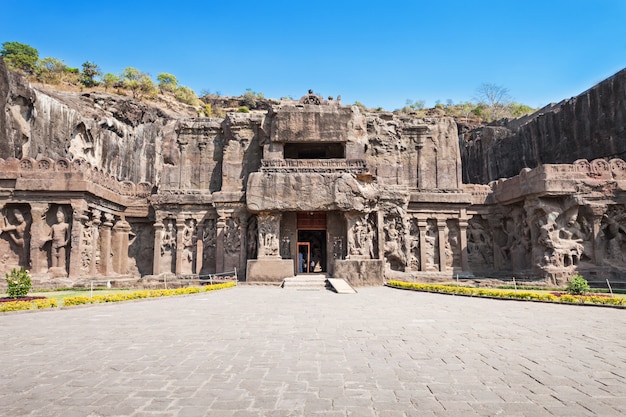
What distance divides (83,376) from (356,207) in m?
16.8

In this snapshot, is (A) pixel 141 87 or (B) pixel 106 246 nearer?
(B) pixel 106 246

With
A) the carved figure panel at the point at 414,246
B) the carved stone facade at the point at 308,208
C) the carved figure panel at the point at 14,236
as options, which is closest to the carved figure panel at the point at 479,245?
the carved stone facade at the point at 308,208

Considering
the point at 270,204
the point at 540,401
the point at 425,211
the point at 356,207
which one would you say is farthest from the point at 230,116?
the point at 540,401

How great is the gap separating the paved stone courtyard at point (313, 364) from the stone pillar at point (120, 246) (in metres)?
15.5

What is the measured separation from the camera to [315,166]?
2194 centimetres

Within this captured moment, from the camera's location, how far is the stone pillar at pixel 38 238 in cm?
1961

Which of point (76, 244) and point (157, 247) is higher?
point (76, 244)

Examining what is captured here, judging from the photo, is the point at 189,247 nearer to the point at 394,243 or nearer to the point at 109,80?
the point at 394,243

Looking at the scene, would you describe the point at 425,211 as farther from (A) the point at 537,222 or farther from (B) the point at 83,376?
(B) the point at 83,376

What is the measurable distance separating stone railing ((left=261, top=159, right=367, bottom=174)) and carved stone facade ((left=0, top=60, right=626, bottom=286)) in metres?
0.10

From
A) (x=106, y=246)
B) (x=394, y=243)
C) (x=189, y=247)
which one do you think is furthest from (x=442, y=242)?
(x=106, y=246)

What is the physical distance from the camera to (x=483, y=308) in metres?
10.7

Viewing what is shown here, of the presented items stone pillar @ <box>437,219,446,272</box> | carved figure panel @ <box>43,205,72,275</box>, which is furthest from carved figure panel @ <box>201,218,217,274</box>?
stone pillar @ <box>437,219,446,272</box>

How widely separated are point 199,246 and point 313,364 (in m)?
19.4
